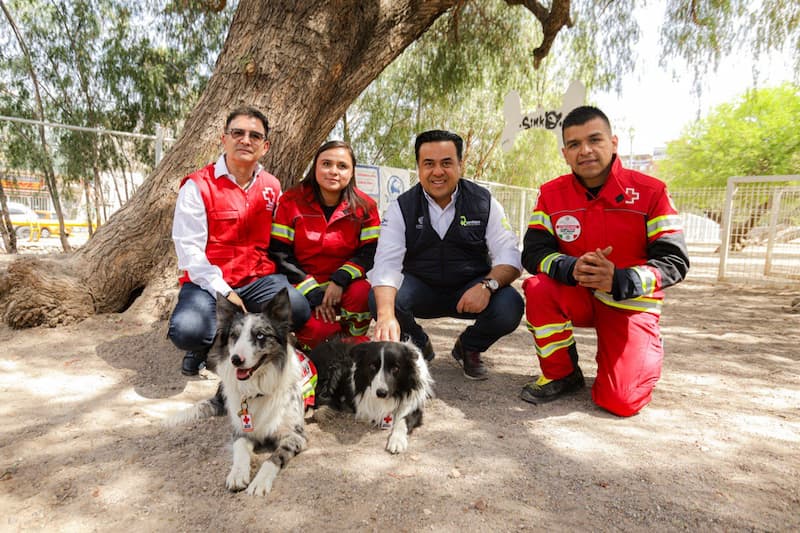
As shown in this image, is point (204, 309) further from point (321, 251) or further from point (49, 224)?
point (49, 224)

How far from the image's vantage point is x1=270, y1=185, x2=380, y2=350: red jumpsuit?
3766 mm

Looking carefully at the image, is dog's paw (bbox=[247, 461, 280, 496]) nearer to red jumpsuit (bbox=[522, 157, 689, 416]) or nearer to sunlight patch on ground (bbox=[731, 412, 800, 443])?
red jumpsuit (bbox=[522, 157, 689, 416])

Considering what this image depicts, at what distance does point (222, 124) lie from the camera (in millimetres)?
4617

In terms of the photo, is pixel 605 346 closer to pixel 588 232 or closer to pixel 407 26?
pixel 588 232

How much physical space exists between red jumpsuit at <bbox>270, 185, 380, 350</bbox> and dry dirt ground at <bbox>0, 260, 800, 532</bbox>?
0.94 meters

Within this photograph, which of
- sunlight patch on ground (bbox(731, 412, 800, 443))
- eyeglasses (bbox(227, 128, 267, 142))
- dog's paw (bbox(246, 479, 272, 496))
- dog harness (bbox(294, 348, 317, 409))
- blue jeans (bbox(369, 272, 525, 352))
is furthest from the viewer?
blue jeans (bbox(369, 272, 525, 352))

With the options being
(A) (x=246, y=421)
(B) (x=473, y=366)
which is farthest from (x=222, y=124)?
(B) (x=473, y=366)

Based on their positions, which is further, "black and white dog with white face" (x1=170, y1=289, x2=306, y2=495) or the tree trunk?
the tree trunk

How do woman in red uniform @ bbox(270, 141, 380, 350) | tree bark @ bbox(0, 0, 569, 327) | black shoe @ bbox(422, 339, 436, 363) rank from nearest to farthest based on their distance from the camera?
woman in red uniform @ bbox(270, 141, 380, 350), black shoe @ bbox(422, 339, 436, 363), tree bark @ bbox(0, 0, 569, 327)

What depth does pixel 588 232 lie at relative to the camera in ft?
10.8

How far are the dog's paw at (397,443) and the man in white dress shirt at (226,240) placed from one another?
1.32 metres

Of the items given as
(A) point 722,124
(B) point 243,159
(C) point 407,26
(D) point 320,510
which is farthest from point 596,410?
(A) point 722,124

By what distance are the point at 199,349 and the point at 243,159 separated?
1487 mm

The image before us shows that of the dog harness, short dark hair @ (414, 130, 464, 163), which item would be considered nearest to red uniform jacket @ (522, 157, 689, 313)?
short dark hair @ (414, 130, 464, 163)
